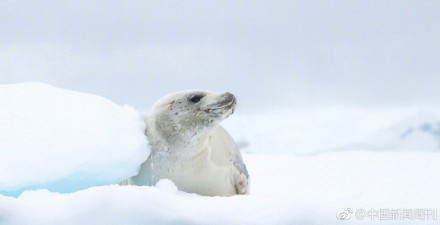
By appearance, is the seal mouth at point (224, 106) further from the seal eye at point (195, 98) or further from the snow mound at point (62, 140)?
the snow mound at point (62, 140)

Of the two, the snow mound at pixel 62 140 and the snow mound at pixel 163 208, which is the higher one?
the snow mound at pixel 62 140

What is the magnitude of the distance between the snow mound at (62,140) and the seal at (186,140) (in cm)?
8

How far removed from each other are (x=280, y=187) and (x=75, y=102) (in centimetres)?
254

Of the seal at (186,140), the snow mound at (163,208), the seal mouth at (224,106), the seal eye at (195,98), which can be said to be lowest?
the snow mound at (163,208)

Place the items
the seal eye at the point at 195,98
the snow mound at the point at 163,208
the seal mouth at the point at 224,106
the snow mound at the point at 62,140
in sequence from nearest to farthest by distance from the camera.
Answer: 1. the snow mound at the point at 163,208
2. the snow mound at the point at 62,140
3. the seal mouth at the point at 224,106
4. the seal eye at the point at 195,98

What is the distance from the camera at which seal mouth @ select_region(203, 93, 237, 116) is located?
3672mm

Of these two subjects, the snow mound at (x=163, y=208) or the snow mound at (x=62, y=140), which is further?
the snow mound at (x=62, y=140)

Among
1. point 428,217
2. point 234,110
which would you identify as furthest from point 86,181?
point 428,217

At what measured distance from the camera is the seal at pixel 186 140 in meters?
3.71

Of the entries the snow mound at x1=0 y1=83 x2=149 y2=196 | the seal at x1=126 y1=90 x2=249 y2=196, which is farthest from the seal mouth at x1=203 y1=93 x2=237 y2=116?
the snow mound at x1=0 y1=83 x2=149 y2=196

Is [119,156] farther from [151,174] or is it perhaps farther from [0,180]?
[0,180]

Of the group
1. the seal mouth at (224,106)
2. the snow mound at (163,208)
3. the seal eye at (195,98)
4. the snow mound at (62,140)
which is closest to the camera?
the snow mound at (163,208)

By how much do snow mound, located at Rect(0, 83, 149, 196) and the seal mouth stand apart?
36cm

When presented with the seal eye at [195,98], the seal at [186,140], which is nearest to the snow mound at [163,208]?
the seal at [186,140]
